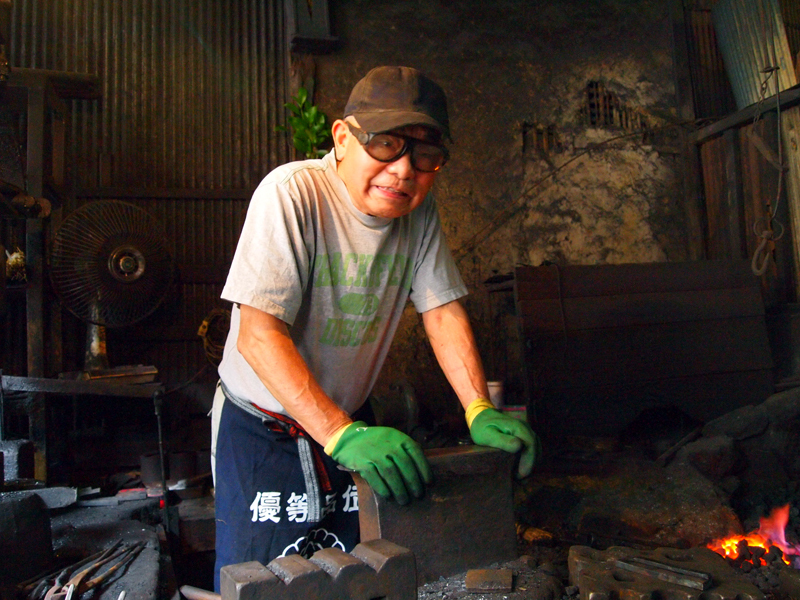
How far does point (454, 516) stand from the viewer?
147 centimetres

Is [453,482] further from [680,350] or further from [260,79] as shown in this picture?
[260,79]

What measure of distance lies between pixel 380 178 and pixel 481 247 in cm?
355

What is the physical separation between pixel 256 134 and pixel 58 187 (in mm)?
1580

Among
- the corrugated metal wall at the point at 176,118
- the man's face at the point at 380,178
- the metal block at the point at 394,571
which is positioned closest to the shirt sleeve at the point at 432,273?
the man's face at the point at 380,178

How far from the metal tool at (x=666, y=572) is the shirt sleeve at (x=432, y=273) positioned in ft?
2.94

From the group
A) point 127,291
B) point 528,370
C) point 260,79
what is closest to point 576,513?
point 528,370

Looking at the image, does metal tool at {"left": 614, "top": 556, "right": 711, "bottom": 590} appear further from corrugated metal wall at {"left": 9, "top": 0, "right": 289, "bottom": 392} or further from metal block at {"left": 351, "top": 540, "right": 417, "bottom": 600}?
corrugated metal wall at {"left": 9, "top": 0, "right": 289, "bottom": 392}

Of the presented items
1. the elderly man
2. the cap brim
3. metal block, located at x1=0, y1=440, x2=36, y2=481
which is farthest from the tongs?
the cap brim

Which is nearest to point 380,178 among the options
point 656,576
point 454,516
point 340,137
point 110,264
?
point 340,137

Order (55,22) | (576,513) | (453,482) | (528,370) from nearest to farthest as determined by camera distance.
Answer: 1. (453,482)
2. (576,513)
3. (528,370)
4. (55,22)

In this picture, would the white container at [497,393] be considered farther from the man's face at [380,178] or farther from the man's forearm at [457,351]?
the man's face at [380,178]

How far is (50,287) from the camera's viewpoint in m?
4.26

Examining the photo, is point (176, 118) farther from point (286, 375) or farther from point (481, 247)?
point (286, 375)

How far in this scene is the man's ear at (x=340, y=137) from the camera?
68.8 inches
